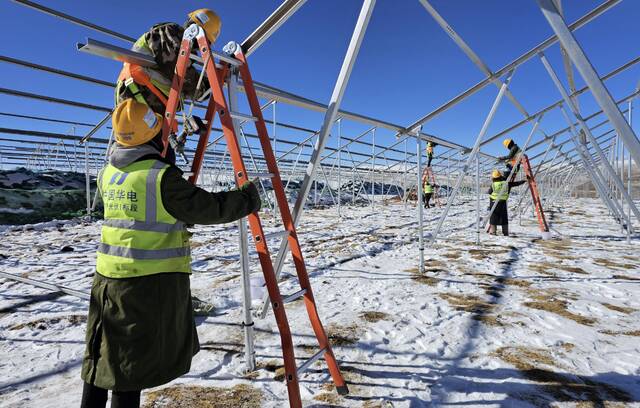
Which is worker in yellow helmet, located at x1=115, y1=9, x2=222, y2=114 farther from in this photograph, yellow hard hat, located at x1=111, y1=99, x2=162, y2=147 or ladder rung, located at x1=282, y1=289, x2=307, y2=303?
ladder rung, located at x1=282, y1=289, x2=307, y2=303

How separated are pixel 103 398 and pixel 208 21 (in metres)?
1.75

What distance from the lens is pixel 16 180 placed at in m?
10.9

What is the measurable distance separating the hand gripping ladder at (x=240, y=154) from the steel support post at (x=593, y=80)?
4.66 ft

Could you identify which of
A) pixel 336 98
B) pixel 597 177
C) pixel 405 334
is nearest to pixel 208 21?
pixel 336 98

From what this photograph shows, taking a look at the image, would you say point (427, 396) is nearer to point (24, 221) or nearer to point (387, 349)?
point (387, 349)

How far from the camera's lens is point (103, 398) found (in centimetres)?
132

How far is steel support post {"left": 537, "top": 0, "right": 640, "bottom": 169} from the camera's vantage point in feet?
4.55

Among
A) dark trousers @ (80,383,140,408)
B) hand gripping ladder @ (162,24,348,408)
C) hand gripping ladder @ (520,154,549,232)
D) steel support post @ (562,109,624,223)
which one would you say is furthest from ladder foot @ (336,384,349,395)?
steel support post @ (562,109,624,223)

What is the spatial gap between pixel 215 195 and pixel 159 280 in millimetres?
390

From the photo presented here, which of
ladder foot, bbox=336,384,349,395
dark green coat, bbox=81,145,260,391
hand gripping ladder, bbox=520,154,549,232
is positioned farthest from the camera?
hand gripping ladder, bbox=520,154,549,232

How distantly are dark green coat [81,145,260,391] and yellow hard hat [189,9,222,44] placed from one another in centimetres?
71

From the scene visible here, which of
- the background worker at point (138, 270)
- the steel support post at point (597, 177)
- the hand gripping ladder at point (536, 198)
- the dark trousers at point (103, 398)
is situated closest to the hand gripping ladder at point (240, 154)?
the background worker at point (138, 270)

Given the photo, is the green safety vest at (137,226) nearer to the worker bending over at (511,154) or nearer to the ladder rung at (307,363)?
the ladder rung at (307,363)

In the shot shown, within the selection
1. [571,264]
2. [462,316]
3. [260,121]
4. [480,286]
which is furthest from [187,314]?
[571,264]
